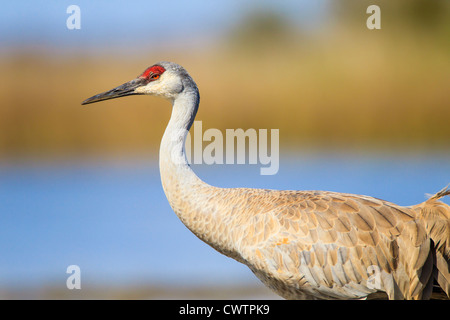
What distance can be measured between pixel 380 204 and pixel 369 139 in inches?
278

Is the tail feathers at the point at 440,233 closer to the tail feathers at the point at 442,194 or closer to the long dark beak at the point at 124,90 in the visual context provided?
the tail feathers at the point at 442,194

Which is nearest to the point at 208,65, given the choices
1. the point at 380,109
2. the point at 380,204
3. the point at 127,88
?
the point at 380,109

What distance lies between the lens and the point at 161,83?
392cm

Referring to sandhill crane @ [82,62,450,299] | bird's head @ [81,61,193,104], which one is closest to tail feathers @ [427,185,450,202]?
sandhill crane @ [82,62,450,299]

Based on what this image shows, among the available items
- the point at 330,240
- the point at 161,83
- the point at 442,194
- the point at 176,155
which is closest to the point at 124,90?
the point at 161,83

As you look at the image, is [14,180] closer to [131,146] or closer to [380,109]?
[131,146]

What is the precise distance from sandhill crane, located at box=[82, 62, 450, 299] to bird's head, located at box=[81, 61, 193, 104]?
0.62 meters

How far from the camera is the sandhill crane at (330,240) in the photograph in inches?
133

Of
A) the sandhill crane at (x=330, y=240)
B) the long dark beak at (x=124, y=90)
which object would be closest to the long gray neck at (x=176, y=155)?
the sandhill crane at (x=330, y=240)

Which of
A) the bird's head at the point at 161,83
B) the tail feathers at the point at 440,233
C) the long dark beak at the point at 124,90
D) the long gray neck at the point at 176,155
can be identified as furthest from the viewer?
the long dark beak at the point at 124,90

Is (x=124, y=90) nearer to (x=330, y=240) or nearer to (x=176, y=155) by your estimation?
(x=176, y=155)

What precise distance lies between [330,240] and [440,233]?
0.60 meters

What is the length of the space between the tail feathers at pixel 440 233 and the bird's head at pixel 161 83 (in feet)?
5.29
